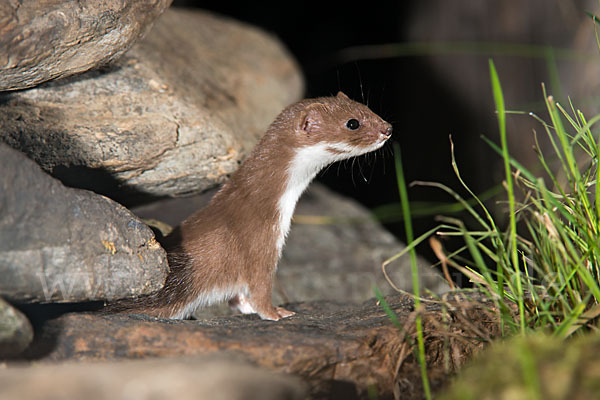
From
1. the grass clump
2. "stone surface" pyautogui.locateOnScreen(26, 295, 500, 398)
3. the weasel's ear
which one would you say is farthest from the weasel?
the grass clump

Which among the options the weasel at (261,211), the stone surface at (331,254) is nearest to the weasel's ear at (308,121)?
the weasel at (261,211)

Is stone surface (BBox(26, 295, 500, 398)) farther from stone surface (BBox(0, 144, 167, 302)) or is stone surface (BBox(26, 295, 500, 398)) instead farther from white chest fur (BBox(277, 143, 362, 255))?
white chest fur (BBox(277, 143, 362, 255))

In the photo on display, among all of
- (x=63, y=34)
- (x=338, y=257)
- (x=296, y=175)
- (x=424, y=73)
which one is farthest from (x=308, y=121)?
(x=424, y=73)

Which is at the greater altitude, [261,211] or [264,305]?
[261,211]

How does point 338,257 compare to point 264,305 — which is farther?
point 338,257

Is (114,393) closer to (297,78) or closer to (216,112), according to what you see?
(216,112)

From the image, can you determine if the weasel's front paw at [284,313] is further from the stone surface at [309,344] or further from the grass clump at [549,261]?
the grass clump at [549,261]

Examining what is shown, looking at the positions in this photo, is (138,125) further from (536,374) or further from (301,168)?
(536,374)
